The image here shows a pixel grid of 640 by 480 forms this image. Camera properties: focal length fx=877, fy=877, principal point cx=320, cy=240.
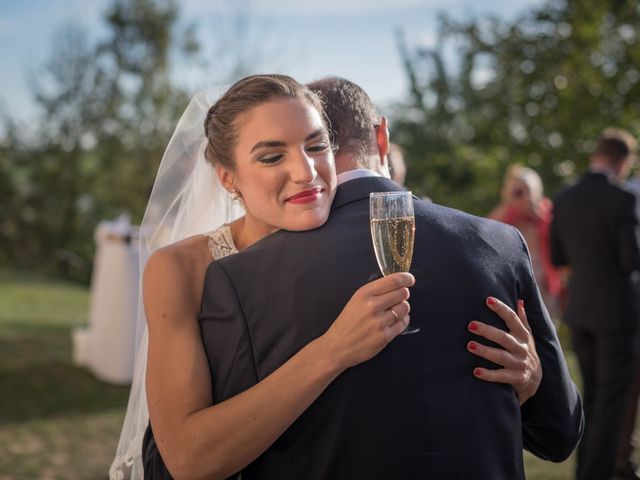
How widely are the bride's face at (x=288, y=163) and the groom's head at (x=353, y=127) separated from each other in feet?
0.51

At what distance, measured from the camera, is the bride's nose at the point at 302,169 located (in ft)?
6.81

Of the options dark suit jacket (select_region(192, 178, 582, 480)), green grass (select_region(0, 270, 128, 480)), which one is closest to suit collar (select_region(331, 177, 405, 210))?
dark suit jacket (select_region(192, 178, 582, 480))

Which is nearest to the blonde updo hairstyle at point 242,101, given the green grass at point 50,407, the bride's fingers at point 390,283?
the bride's fingers at point 390,283

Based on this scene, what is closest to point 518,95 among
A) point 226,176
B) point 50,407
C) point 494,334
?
point 50,407

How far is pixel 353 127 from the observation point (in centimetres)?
236

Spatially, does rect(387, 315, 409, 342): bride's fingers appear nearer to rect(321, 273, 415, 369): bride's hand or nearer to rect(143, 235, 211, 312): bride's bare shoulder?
rect(321, 273, 415, 369): bride's hand

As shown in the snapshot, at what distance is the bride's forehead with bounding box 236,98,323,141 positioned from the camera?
2105 mm

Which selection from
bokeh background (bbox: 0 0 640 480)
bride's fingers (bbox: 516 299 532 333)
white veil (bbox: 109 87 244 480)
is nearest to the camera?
bride's fingers (bbox: 516 299 532 333)

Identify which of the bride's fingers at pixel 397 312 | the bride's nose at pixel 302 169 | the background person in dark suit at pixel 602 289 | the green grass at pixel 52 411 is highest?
the bride's nose at pixel 302 169

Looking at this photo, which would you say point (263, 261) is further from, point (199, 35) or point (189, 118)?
point (199, 35)

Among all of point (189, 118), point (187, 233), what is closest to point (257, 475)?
point (187, 233)

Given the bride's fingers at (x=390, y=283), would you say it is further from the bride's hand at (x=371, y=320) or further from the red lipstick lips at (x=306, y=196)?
the red lipstick lips at (x=306, y=196)

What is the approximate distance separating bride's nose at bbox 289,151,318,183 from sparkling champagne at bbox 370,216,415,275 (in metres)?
0.24

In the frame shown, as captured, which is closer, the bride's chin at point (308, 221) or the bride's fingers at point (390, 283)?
the bride's fingers at point (390, 283)
